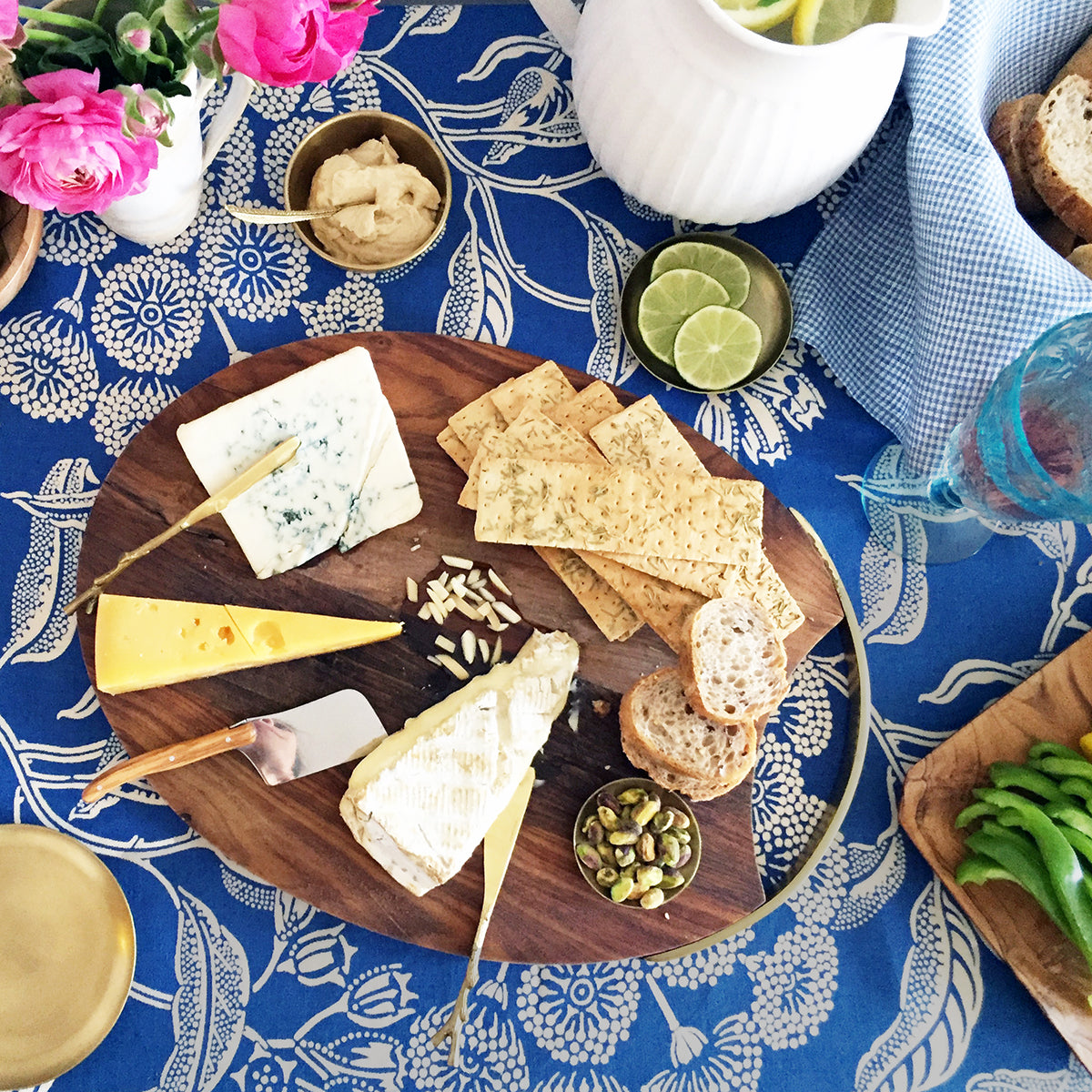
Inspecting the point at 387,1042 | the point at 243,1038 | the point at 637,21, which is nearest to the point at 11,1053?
the point at 243,1038

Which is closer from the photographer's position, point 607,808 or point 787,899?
point 607,808

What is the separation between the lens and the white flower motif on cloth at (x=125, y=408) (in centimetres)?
157

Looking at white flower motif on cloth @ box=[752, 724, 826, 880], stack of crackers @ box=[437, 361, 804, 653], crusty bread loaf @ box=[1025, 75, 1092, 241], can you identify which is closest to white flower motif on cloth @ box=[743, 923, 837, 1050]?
white flower motif on cloth @ box=[752, 724, 826, 880]

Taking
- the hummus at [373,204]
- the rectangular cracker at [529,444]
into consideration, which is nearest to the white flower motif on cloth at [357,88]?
the hummus at [373,204]

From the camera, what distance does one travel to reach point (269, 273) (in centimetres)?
161

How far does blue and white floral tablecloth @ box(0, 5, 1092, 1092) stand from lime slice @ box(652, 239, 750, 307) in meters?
0.10

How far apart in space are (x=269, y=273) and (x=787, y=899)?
1.38m

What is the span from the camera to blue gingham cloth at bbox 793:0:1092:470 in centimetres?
137

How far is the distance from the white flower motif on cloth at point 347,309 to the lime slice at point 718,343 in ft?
1.72

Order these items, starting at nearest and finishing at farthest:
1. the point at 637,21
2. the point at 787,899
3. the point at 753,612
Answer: the point at 637,21 < the point at 753,612 < the point at 787,899

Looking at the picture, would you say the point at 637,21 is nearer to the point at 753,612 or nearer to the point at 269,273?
the point at 269,273

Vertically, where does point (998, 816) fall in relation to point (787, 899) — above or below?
above

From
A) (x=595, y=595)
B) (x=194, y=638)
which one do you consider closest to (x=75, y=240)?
(x=194, y=638)

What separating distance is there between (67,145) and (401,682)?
867 millimetres
